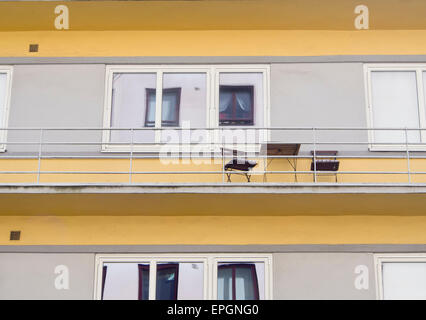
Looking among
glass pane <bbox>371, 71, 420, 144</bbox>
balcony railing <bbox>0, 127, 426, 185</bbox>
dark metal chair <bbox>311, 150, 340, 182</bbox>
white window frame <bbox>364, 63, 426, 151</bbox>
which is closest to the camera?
dark metal chair <bbox>311, 150, 340, 182</bbox>

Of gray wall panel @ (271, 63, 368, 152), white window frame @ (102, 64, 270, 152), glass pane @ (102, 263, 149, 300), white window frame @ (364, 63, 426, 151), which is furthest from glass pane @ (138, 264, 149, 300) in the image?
white window frame @ (364, 63, 426, 151)

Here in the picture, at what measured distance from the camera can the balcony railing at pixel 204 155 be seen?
11812 mm

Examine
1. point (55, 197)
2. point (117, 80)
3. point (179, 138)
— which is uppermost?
point (117, 80)

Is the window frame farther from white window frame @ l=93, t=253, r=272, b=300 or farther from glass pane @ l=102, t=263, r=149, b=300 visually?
glass pane @ l=102, t=263, r=149, b=300

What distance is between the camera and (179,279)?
37.7ft

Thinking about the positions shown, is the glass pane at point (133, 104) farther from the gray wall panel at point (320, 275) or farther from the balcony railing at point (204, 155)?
the gray wall panel at point (320, 275)

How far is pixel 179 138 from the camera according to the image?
12.2 metres

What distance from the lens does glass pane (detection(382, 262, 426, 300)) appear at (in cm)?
1139

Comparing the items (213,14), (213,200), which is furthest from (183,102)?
(213,200)

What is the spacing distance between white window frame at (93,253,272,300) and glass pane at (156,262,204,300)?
0.23 ft

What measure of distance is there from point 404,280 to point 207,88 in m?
4.65

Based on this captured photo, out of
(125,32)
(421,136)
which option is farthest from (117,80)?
(421,136)
